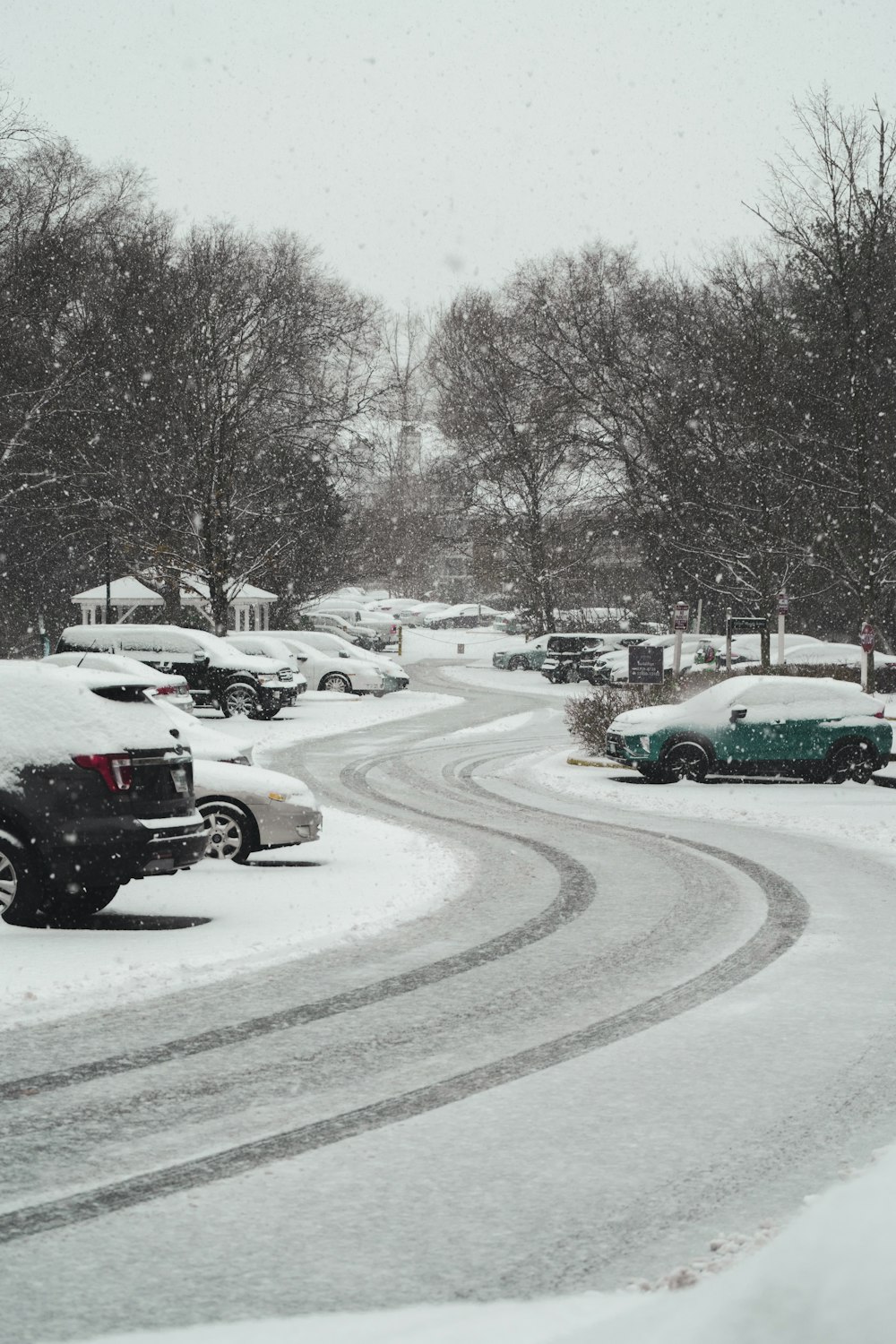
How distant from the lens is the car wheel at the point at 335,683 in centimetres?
4022

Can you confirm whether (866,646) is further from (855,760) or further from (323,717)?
(323,717)

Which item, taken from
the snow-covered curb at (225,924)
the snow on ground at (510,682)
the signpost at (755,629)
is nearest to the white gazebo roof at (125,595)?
the snow on ground at (510,682)

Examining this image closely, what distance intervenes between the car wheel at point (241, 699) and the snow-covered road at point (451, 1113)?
2149 centimetres

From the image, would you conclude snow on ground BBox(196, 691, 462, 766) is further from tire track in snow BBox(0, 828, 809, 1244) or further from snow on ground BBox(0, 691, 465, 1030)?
tire track in snow BBox(0, 828, 809, 1244)

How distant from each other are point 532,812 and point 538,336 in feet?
134

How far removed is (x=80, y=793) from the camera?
984 centimetres

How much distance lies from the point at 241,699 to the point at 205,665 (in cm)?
113

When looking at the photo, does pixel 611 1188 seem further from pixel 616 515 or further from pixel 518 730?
pixel 616 515

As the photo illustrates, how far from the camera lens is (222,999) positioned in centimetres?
826

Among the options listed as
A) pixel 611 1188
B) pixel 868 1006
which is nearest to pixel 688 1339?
pixel 611 1188

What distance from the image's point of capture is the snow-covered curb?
28.0 feet

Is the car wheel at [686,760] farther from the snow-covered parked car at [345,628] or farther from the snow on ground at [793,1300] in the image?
the snow-covered parked car at [345,628]

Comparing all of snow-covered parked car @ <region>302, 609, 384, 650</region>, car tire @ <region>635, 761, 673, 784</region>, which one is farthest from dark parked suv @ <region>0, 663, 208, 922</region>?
snow-covered parked car @ <region>302, 609, 384, 650</region>

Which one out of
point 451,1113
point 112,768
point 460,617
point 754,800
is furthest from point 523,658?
point 451,1113
